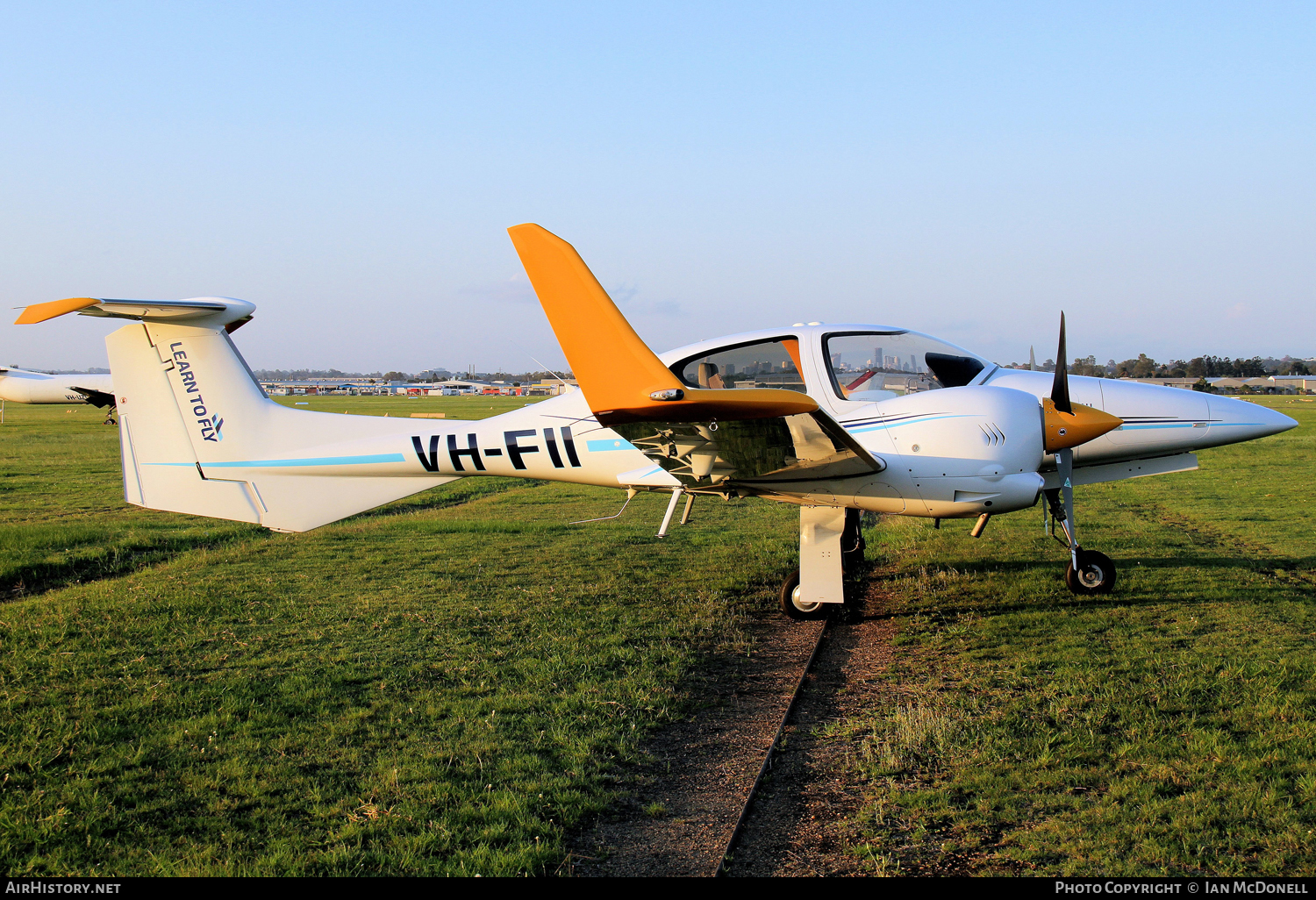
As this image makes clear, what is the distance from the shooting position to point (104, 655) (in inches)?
256

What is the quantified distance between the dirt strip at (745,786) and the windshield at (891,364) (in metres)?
2.86

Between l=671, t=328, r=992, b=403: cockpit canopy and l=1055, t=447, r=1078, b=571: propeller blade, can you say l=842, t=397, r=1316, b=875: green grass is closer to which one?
l=1055, t=447, r=1078, b=571: propeller blade

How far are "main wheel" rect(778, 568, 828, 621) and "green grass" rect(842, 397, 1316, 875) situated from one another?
822 millimetres

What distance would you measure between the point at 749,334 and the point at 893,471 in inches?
81.2

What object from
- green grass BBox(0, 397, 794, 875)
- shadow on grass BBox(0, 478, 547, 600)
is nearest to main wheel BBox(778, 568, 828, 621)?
green grass BBox(0, 397, 794, 875)

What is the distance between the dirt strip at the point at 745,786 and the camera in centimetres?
363

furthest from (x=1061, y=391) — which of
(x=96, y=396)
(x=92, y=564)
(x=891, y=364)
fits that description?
(x=96, y=396)

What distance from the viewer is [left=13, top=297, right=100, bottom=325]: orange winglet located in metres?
6.17

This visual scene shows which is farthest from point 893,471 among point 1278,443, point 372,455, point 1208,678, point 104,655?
point 1278,443

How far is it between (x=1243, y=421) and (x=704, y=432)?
19.1ft

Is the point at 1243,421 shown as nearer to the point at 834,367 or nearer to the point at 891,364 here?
the point at 891,364
